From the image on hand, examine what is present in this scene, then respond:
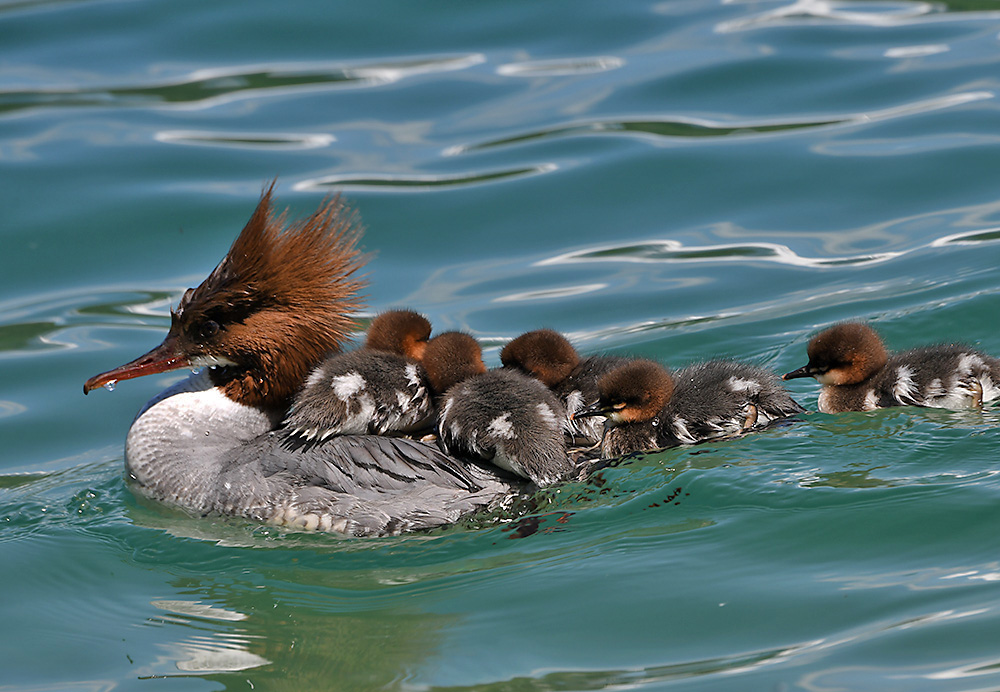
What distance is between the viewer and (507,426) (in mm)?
5195

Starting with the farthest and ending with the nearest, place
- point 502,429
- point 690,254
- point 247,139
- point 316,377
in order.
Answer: point 247,139 < point 690,254 < point 316,377 < point 502,429

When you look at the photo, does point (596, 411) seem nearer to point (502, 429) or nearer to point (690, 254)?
point (502, 429)

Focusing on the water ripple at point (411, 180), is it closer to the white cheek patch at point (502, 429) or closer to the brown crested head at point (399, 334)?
the brown crested head at point (399, 334)

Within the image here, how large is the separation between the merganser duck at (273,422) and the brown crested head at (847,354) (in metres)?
1.67

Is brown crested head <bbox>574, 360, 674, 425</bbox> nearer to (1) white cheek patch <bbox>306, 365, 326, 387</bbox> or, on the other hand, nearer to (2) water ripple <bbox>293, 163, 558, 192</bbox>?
(1) white cheek patch <bbox>306, 365, 326, 387</bbox>

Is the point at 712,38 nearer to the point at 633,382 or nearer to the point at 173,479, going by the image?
the point at 633,382

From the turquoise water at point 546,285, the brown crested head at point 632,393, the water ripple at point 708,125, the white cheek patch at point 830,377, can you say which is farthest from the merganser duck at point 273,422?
the water ripple at point 708,125

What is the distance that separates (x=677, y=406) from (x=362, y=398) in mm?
1448

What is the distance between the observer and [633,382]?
545 centimetres

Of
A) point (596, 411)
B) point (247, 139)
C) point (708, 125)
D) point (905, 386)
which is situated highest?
point (247, 139)

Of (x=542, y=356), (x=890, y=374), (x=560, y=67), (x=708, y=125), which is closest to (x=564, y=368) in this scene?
(x=542, y=356)

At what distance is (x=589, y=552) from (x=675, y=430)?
92cm

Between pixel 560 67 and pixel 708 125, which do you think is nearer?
pixel 708 125

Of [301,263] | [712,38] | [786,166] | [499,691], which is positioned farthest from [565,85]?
[499,691]
